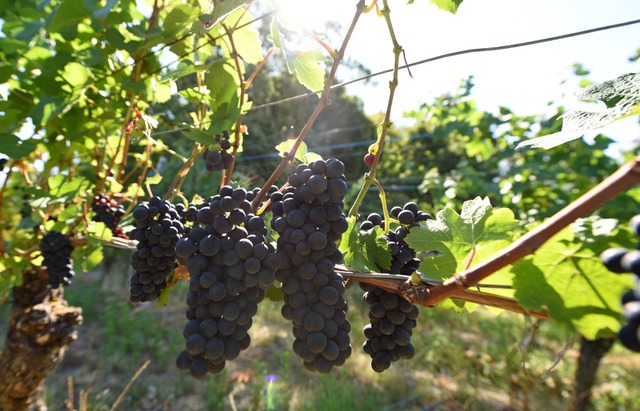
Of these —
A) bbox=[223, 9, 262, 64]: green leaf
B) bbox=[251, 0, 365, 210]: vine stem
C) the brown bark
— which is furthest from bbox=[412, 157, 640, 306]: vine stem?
the brown bark

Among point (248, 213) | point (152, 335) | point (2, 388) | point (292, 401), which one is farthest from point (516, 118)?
point (152, 335)

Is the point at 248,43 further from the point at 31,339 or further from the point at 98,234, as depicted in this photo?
the point at 31,339

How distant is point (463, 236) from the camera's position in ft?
1.85

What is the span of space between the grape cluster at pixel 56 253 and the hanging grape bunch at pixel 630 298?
5.35 feet

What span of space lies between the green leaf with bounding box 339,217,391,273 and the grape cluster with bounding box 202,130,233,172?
1.16 ft

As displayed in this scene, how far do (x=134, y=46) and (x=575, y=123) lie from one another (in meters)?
1.25

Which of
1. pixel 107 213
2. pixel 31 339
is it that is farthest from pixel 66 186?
pixel 31 339

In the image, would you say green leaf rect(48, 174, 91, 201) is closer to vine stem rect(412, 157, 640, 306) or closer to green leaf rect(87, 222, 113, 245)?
green leaf rect(87, 222, 113, 245)

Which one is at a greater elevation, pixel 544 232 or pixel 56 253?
pixel 56 253

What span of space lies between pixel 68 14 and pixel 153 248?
859mm

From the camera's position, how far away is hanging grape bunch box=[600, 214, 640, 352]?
30 cm

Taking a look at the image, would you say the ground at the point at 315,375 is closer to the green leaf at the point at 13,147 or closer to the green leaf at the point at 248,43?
the green leaf at the point at 13,147

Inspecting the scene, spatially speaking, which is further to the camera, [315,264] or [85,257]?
[85,257]

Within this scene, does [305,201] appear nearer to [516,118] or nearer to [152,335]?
[516,118]
